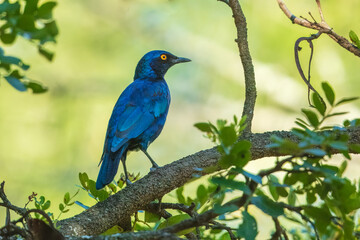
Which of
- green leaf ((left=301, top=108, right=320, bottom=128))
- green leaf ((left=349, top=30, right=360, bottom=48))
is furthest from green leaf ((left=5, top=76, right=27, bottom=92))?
green leaf ((left=349, top=30, right=360, bottom=48))

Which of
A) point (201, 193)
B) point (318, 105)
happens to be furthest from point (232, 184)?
point (201, 193)

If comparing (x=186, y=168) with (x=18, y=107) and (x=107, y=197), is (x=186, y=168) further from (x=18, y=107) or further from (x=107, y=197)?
(x=18, y=107)

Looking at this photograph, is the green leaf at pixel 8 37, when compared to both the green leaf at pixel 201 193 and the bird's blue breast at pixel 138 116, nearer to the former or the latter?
the green leaf at pixel 201 193

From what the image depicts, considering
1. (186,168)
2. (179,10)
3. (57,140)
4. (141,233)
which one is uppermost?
(179,10)

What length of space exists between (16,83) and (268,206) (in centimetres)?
106

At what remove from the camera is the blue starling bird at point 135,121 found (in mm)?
4379

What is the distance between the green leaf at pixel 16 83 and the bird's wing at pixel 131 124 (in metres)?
2.29

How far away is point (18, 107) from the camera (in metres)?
10.0

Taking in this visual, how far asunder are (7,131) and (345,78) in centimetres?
609

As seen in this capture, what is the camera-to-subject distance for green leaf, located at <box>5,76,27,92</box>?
2004mm

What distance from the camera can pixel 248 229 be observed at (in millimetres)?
1710

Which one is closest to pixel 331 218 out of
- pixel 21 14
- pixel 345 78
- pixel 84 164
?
pixel 21 14

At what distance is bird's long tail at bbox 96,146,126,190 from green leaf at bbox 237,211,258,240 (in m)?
1.92

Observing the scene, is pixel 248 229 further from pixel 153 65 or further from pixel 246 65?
pixel 153 65
